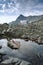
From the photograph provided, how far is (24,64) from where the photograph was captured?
1353cm

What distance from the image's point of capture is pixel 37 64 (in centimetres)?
2331

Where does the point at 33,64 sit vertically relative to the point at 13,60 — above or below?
below

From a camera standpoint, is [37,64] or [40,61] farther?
[40,61]

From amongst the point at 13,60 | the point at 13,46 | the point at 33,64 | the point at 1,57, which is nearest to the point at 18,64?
the point at 13,60

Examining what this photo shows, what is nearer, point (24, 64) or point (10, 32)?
point (24, 64)

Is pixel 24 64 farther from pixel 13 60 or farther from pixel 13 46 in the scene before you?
pixel 13 46

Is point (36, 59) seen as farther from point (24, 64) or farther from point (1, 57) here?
point (24, 64)

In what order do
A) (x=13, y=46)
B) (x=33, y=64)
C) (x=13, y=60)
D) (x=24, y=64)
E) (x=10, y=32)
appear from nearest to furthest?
(x=24, y=64) → (x=13, y=60) → (x=33, y=64) → (x=13, y=46) → (x=10, y=32)

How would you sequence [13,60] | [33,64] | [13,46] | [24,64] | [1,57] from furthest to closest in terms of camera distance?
[13,46]
[1,57]
[33,64]
[13,60]
[24,64]

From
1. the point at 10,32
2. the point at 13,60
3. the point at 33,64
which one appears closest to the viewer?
the point at 13,60

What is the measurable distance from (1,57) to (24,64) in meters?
11.7

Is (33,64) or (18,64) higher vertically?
(18,64)

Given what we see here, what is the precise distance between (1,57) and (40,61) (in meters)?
6.61

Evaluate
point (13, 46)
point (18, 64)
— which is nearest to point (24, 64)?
point (18, 64)
